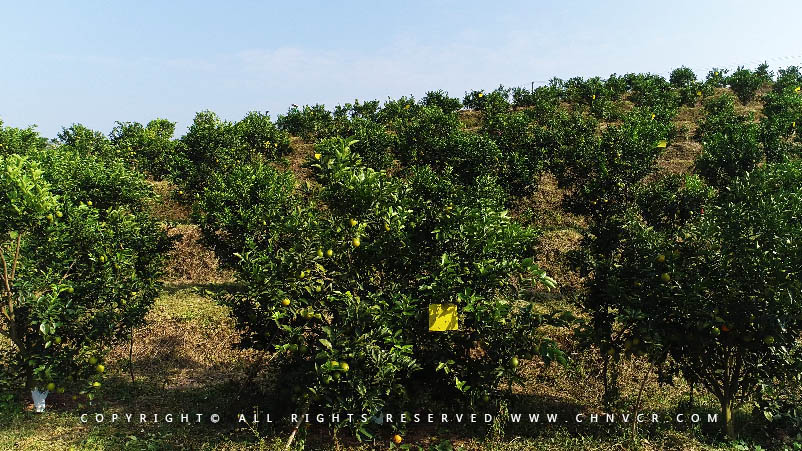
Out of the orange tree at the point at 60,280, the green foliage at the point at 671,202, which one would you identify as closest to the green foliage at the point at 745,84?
the green foliage at the point at 671,202

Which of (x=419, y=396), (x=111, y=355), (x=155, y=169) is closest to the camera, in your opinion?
(x=419, y=396)

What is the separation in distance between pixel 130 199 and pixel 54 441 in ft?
14.7

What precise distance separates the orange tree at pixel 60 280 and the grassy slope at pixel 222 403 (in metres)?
0.55

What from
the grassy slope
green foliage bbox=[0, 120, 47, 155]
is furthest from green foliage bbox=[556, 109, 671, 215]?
green foliage bbox=[0, 120, 47, 155]

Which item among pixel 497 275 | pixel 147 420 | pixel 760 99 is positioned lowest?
pixel 147 420

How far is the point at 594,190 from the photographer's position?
400 inches

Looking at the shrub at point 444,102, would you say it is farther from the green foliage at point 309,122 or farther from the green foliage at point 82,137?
the green foliage at point 82,137

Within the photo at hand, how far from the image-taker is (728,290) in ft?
15.2

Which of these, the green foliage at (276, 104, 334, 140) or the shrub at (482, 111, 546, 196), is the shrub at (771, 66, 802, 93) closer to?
the shrub at (482, 111, 546, 196)

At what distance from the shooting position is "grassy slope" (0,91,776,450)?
5.23 m

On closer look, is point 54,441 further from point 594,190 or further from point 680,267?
point 594,190

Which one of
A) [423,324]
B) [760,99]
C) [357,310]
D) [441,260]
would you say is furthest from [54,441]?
[760,99]

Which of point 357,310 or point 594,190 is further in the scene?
point 594,190

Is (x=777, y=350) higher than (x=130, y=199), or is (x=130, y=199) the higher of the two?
(x=130, y=199)
